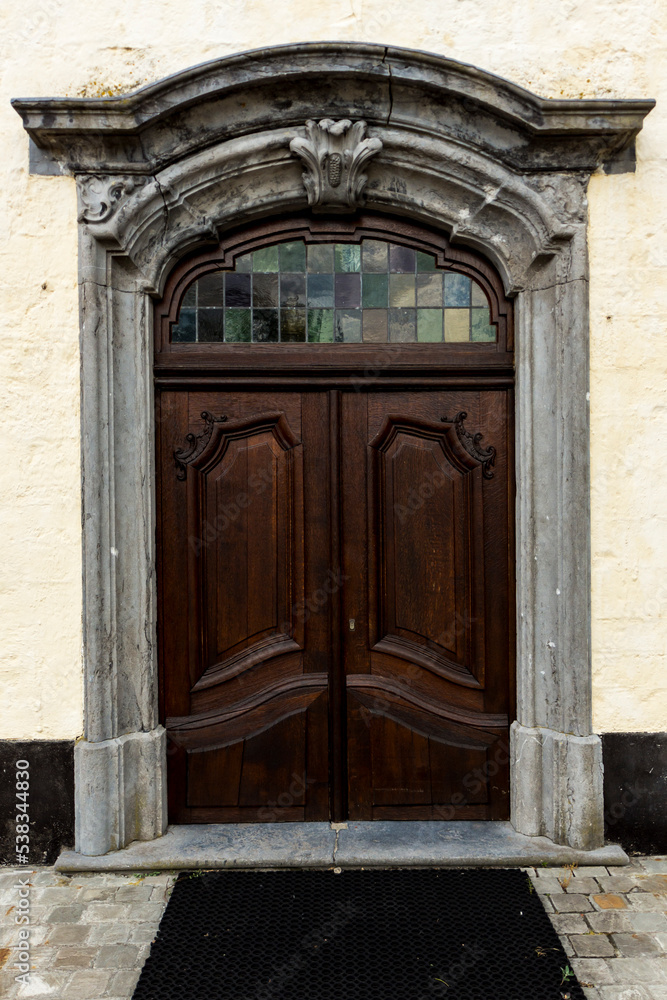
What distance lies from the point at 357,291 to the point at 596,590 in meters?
1.92

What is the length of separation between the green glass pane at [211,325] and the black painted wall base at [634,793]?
275cm

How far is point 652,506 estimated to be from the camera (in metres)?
3.37

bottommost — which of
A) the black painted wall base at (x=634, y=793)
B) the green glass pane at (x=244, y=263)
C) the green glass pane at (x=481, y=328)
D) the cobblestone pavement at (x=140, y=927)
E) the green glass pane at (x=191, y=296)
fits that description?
the cobblestone pavement at (x=140, y=927)

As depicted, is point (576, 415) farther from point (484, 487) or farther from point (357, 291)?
point (357, 291)

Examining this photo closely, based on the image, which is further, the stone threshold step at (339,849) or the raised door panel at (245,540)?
the raised door panel at (245,540)

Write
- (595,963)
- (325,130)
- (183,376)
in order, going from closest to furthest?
1. (595,963)
2. (325,130)
3. (183,376)

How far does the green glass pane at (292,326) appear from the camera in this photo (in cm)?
358

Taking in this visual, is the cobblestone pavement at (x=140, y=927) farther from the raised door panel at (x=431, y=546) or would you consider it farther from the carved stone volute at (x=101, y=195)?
the carved stone volute at (x=101, y=195)

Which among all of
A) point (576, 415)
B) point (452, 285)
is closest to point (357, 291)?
point (452, 285)

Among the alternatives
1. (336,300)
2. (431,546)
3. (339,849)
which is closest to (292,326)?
(336,300)

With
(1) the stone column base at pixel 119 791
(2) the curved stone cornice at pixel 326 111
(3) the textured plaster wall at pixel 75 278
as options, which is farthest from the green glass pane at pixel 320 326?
(1) the stone column base at pixel 119 791

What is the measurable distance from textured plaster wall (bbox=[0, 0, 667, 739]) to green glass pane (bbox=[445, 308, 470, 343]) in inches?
24.6

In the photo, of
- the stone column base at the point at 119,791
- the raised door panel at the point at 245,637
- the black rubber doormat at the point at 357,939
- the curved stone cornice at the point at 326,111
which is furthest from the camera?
the raised door panel at the point at 245,637

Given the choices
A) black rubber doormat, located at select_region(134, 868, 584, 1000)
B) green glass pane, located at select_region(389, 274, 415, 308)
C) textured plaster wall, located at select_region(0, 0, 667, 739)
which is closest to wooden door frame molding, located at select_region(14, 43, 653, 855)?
textured plaster wall, located at select_region(0, 0, 667, 739)
